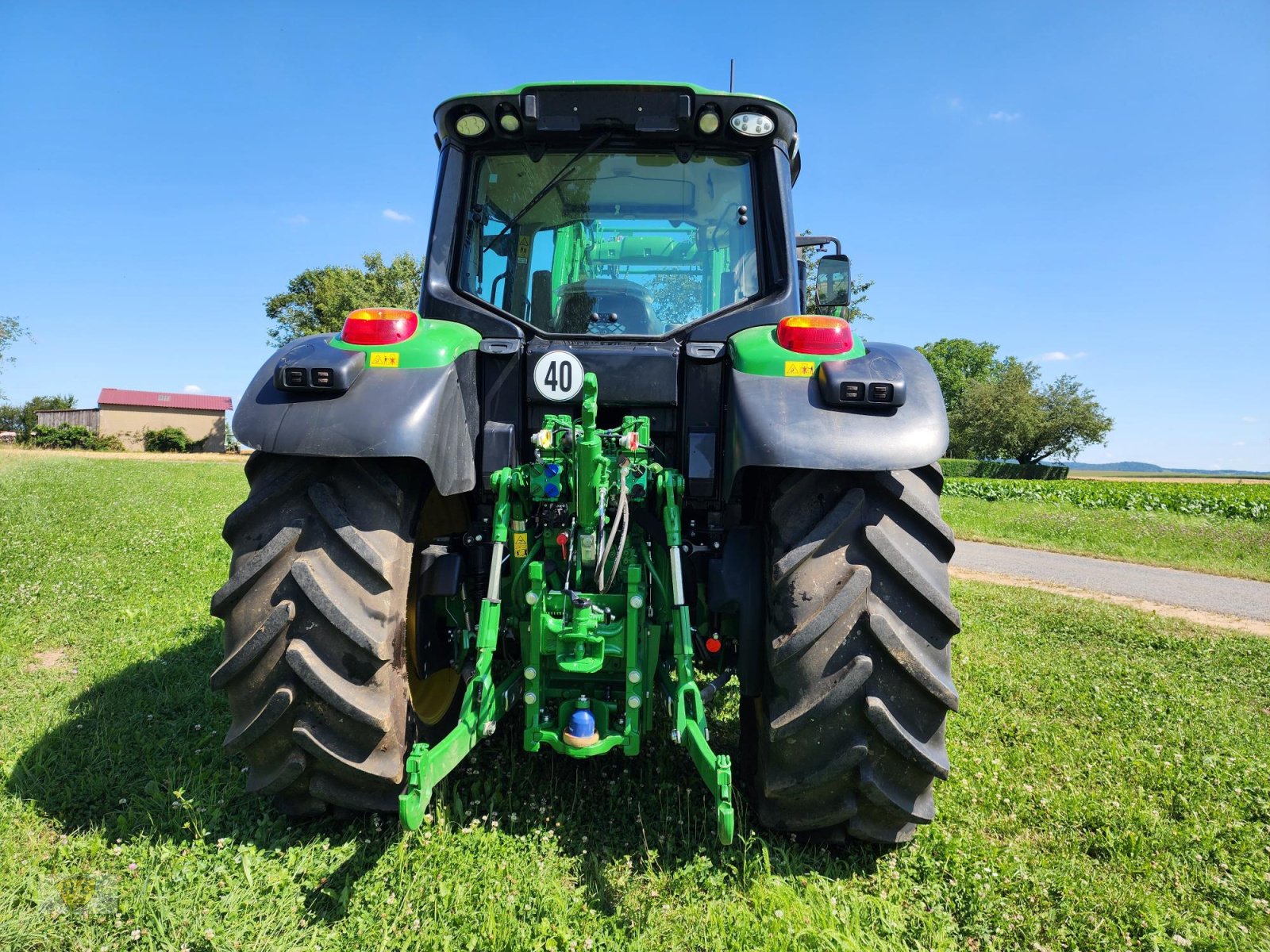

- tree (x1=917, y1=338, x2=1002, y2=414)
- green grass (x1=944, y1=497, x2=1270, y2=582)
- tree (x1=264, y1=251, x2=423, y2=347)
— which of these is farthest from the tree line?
green grass (x1=944, y1=497, x2=1270, y2=582)

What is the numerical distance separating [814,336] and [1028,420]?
54796 millimetres

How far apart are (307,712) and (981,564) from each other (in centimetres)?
1063

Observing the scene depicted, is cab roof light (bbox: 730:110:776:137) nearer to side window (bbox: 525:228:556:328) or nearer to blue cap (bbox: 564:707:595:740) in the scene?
side window (bbox: 525:228:556:328)

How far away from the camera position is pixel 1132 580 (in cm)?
1002

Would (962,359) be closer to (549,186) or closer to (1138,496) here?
(1138,496)

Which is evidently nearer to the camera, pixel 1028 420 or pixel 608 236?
pixel 608 236

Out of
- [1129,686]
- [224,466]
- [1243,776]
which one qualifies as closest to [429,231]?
[1243,776]

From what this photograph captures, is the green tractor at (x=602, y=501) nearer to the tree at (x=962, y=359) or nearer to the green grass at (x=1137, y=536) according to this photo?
the green grass at (x=1137, y=536)

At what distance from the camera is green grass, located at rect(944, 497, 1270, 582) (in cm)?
1216

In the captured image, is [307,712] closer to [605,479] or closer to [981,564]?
[605,479]

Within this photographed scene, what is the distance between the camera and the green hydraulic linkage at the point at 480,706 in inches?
81.7

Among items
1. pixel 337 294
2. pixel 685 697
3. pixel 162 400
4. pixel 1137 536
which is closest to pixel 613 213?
pixel 685 697

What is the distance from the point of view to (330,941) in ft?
6.98

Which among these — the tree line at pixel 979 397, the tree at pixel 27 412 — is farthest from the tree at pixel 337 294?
the tree at pixel 27 412
